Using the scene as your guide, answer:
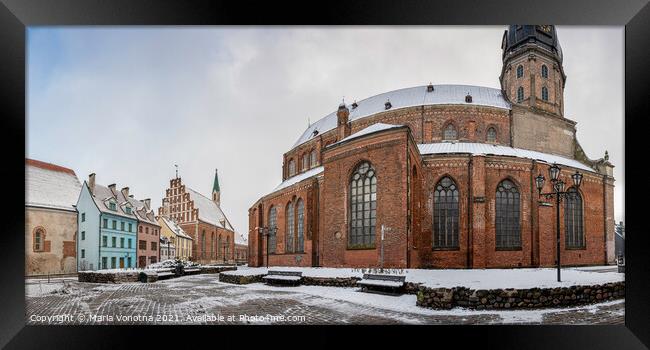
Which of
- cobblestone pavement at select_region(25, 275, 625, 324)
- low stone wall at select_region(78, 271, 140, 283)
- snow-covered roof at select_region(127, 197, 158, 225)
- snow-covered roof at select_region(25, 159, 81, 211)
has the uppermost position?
snow-covered roof at select_region(25, 159, 81, 211)

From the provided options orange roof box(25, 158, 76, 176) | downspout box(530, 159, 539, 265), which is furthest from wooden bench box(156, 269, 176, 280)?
downspout box(530, 159, 539, 265)

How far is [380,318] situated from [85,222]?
6739 millimetres

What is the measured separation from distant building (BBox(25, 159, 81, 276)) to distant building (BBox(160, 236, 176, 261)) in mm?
1882

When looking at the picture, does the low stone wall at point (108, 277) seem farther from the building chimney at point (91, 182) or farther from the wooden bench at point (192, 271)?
the building chimney at point (91, 182)

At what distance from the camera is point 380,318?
6211 millimetres

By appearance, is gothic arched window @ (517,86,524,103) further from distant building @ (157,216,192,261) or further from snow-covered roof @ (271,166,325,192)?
distant building @ (157,216,192,261)

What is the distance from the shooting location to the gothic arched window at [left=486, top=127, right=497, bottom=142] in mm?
12781

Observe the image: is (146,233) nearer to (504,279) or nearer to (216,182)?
(216,182)

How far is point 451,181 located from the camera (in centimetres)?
1187

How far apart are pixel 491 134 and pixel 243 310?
10689mm

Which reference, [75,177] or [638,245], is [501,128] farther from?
[75,177]

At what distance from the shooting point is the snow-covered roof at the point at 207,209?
8.16 metres

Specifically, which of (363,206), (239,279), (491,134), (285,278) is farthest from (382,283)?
(491,134)
